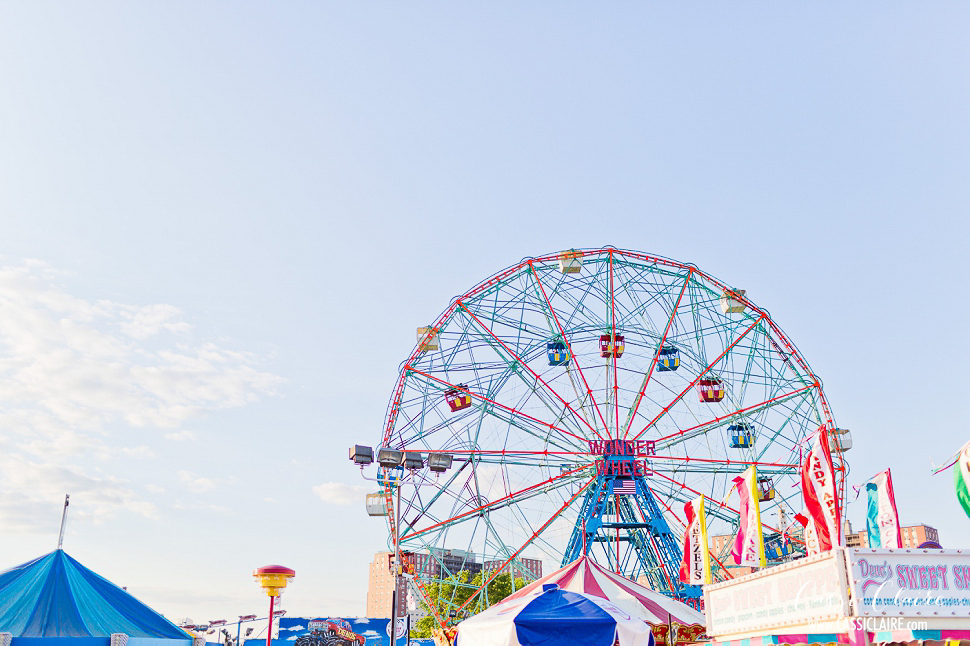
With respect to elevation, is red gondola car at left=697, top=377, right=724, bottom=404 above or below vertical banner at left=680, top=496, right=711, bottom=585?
above

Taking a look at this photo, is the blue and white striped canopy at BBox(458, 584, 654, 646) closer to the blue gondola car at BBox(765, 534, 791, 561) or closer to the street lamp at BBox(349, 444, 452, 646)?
the street lamp at BBox(349, 444, 452, 646)

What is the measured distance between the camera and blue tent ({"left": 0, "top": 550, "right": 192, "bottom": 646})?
65.4 feet

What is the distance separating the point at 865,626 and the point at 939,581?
1.12 m

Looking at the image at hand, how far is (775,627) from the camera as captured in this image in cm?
1069

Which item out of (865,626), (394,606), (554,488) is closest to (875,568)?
(865,626)

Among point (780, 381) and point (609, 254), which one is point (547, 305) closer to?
point (609, 254)

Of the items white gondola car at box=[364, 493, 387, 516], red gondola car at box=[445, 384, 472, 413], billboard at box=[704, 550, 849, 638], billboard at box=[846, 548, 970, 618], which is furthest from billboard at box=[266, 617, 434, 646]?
billboard at box=[846, 548, 970, 618]

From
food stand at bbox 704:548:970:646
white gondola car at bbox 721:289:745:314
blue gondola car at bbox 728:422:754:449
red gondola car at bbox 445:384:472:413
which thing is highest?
white gondola car at bbox 721:289:745:314

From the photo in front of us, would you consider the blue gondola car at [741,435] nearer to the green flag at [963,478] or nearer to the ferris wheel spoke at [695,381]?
the ferris wheel spoke at [695,381]

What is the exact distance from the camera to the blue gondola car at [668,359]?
99.0 feet

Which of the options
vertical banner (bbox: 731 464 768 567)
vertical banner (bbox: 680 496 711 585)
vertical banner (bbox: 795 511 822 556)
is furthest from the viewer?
vertical banner (bbox: 680 496 711 585)

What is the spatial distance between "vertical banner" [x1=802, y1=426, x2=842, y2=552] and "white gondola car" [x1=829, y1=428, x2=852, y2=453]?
73.0 feet

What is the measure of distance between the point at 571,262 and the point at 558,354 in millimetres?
3861

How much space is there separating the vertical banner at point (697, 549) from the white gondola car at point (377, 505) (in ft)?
48.6
